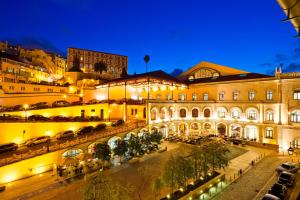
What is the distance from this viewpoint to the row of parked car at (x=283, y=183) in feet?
47.6

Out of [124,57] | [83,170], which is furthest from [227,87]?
[124,57]

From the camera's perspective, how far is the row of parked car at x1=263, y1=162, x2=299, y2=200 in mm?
14505

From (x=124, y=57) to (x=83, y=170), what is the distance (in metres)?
70.2

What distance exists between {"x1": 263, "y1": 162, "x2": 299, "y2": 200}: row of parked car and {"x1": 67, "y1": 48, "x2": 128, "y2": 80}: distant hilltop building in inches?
2313

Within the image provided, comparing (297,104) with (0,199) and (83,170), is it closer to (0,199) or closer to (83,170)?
(83,170)

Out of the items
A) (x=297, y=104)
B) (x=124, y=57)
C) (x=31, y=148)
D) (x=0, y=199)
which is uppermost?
(x=124, y=57)

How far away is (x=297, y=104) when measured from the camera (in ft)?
92.2

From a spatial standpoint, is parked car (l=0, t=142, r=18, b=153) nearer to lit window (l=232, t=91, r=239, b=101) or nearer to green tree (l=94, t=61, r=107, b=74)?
lit window (l=232, t=91, r=239, b=101)

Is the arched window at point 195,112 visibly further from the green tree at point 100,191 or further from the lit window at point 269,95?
the green tree at point 100,191

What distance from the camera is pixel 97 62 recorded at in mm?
75062

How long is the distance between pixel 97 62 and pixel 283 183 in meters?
69.7

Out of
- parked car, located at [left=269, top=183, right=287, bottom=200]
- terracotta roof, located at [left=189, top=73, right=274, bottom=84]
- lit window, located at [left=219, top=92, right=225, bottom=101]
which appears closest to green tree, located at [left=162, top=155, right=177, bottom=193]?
parked car, located at [left=269, top=183, right=287, bottom=200]

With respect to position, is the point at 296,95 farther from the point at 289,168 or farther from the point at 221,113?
the point at 289,168

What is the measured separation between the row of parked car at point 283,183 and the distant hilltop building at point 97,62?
5876cm
